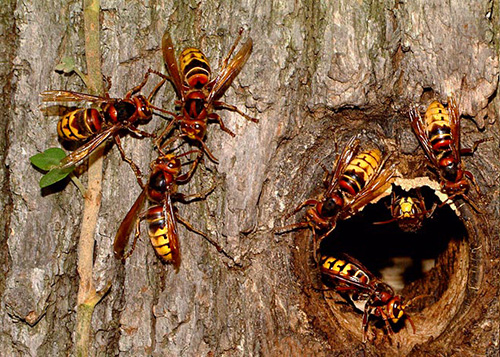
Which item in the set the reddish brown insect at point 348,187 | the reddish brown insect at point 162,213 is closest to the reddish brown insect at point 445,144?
the reddish brown insect at point 348,187

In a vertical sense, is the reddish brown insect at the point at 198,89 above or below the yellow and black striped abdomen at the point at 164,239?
above

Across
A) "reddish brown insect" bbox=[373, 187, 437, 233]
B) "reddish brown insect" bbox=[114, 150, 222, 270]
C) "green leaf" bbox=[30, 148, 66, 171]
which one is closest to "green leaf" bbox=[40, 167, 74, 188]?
"green leaf" bbox=[30, 148, 66, 171]

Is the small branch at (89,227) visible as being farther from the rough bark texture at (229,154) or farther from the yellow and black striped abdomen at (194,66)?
the yellow and black striped abdomen at (194,66)

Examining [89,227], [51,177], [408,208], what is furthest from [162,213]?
[408,208]

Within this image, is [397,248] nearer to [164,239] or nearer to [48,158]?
[164,239]

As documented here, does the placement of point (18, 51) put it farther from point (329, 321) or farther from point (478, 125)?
point (478, 125)
